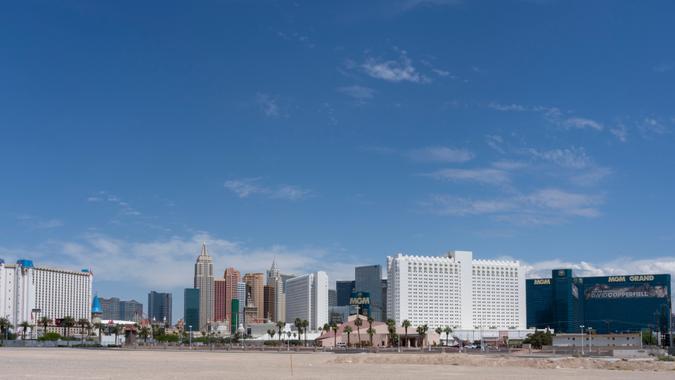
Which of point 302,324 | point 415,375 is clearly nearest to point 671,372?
point 415,375

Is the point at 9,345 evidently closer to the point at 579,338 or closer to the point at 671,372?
the point at 579,338

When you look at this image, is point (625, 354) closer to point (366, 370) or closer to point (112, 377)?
point (366, 370)

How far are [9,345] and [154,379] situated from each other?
379 ft

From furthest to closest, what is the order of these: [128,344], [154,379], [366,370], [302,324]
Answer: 1. [302,324]
2. [128,344]
3. [366,370]
4. [154,379]

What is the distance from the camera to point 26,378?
176 ft

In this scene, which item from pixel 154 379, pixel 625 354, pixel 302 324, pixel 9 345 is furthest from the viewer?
pixel 302 324

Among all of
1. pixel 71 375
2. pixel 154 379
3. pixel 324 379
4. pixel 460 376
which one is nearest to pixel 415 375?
pixel 460 376

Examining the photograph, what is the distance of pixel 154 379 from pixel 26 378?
836cm

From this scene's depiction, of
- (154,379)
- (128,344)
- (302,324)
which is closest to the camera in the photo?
(154,379)

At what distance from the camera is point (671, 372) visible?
66812mm

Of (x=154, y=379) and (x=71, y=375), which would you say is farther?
A: (x=71, y=375)

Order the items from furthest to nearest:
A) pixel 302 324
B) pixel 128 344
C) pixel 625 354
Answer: pixel 302 324 < pixel 128 344 < pixel 625 354

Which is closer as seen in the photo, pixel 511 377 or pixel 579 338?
pixel 511 377

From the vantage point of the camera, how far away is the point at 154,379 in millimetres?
53094
